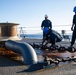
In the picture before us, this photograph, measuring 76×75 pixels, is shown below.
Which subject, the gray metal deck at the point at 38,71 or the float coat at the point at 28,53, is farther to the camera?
the float coat at the point at 28,53

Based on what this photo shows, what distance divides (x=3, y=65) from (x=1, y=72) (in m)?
0.83

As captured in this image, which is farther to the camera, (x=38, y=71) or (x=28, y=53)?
(x=28, y=53)

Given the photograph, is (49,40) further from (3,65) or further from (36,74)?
(36,74)

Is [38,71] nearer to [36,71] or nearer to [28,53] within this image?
[36,71]

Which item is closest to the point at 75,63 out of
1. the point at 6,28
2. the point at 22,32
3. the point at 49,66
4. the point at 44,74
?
the point at 49,66

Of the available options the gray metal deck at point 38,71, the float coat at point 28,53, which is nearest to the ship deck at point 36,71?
the gray metal deck at point 38,71

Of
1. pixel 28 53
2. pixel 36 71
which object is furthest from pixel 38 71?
pixel 28 53

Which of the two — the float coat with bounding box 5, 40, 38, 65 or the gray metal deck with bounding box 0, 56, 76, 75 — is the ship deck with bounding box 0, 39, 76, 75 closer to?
the gray metal deck with bounding box 0, 56, 76, 75

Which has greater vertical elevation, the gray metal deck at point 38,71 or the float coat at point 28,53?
the float coat at point 28,53

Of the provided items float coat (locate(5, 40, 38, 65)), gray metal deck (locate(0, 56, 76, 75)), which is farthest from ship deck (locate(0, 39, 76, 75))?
float coat (locate(5, 40, 38, 65))

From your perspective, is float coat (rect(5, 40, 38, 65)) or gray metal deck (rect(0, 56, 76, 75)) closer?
gray metal deck (rect(0, 56, 76, 75))

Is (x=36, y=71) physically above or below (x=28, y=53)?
below

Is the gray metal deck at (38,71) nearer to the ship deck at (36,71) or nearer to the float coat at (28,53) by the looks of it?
the ship deck at (36,71)

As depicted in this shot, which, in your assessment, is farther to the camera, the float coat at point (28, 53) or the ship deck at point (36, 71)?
the float coat at point (28, 53)
